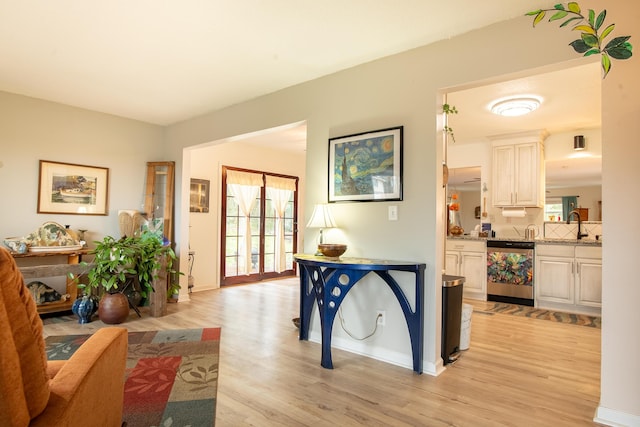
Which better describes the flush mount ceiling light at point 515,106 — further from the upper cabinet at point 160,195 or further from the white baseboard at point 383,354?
the upper cabinet at point 160,195

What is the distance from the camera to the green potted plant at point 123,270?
12.6 feet

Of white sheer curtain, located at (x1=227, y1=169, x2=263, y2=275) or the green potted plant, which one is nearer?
the green potted plant

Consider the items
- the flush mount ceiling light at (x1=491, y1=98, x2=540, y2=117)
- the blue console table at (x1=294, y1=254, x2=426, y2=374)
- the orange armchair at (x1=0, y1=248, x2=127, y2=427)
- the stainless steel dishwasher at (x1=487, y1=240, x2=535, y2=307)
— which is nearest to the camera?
the orange armchair at (x1=0, y1=248, x2=127, y2=427)

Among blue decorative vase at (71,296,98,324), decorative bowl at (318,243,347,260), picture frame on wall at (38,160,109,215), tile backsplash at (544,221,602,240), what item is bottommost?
blue decorative vase at (71,296,98,324)

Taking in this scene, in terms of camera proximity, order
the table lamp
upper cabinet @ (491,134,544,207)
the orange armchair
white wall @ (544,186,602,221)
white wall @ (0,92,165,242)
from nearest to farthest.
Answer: the orange armchair → the table lamp → white wall @ (0,92,165,242) → upper cabinet @ (491,134,544,207) → white wall @ (544,186,602,221)

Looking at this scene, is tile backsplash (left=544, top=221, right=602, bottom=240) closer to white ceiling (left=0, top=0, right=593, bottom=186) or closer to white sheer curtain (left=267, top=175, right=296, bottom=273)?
white ceiling (left=0, top=0, right=593, bottom=186)

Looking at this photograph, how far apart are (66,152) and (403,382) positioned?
460 centimetres

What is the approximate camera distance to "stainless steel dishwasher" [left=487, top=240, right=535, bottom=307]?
498cm

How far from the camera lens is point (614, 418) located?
2008mm

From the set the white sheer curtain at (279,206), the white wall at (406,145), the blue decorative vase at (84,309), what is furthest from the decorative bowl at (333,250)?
the white sheer curtain at (279,206)

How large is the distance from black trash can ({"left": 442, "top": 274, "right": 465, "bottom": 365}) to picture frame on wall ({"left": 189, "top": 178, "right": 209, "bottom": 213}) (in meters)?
4.10

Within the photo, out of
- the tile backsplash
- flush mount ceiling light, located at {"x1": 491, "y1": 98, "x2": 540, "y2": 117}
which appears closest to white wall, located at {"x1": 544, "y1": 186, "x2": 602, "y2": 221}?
the tile backsplash

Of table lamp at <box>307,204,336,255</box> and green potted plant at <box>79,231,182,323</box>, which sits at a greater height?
table lamp at <box>307,204,336,255</box>

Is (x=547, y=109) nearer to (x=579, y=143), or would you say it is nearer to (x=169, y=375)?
(x=579, y=143)
